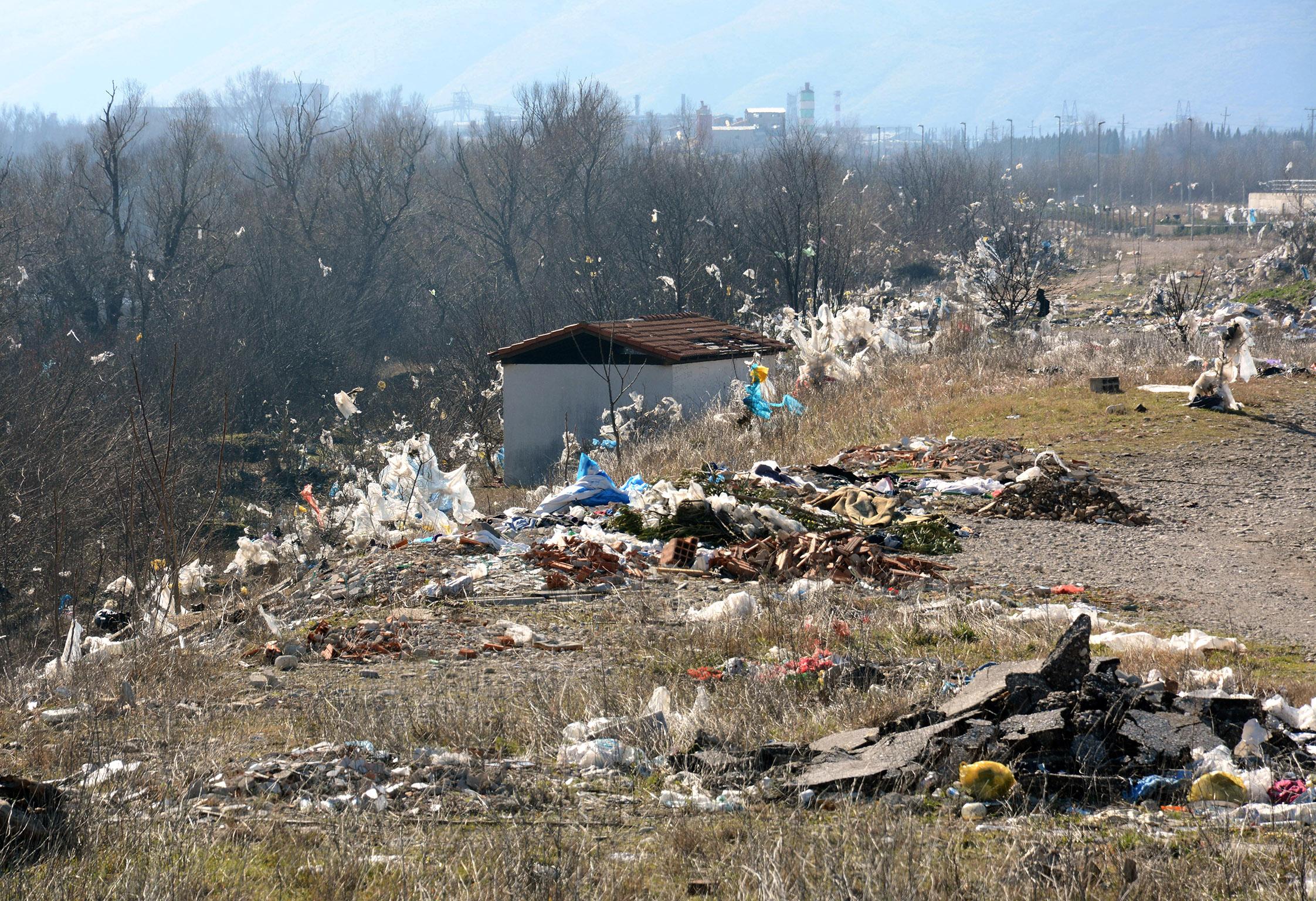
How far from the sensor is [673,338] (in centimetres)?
2491

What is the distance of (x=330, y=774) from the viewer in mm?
4309

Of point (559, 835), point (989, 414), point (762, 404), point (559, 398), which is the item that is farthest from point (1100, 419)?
point (559, 835)

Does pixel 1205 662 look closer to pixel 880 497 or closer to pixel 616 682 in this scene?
pixel 616 682

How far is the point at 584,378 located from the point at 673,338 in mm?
2172

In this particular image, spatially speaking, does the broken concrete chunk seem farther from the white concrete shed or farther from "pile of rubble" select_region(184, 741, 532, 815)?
the white concrete shed

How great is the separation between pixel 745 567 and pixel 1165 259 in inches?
2310

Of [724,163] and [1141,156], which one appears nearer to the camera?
[724,163]

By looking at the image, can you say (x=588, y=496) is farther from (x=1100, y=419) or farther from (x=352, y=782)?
(x=352, y=782)

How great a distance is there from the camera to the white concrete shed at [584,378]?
2345 centimetres

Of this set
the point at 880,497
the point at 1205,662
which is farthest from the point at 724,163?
the point at 1205,662

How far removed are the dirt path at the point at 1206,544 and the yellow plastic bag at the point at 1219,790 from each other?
3.18 meters

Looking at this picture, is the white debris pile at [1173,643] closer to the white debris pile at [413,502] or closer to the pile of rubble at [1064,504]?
the pile of rubble at [1064,504]

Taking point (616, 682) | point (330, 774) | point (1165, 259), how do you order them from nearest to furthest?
A: 1. point (330, 774)
2. point (616, 682)
3. point (1165, 259)

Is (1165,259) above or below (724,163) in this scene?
below
